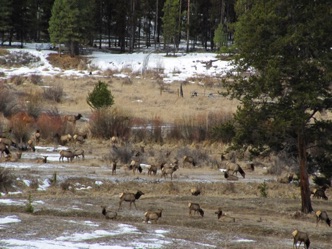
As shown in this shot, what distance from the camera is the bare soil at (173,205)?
1191 cm

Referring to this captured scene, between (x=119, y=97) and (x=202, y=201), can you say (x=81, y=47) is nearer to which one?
(x=119, y=97)

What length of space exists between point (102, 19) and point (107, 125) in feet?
187

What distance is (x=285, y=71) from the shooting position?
14438 millimetres

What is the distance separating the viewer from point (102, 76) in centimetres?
5681

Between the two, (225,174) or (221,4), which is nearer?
(225,174)

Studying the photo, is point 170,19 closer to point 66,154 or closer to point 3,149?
point 66,154

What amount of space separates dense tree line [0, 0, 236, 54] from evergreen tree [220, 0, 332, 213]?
41.2 metres

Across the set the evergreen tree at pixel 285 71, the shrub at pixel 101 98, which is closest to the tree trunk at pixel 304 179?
the evergreen tree at pixel 285 71

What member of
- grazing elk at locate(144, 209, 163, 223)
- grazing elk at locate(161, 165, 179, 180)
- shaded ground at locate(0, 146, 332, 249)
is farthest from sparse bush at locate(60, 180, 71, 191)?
grazing elk at locate(144, 209, 163, 223)

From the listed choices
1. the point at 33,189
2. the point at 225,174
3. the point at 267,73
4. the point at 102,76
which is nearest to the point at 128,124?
the point at 225,174

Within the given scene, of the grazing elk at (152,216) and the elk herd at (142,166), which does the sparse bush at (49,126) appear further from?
the grazing elk at (152,216)

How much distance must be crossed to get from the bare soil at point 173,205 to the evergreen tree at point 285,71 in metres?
1.91

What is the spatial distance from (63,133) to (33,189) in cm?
1104

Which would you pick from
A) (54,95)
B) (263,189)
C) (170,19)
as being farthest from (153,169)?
(170,19)
